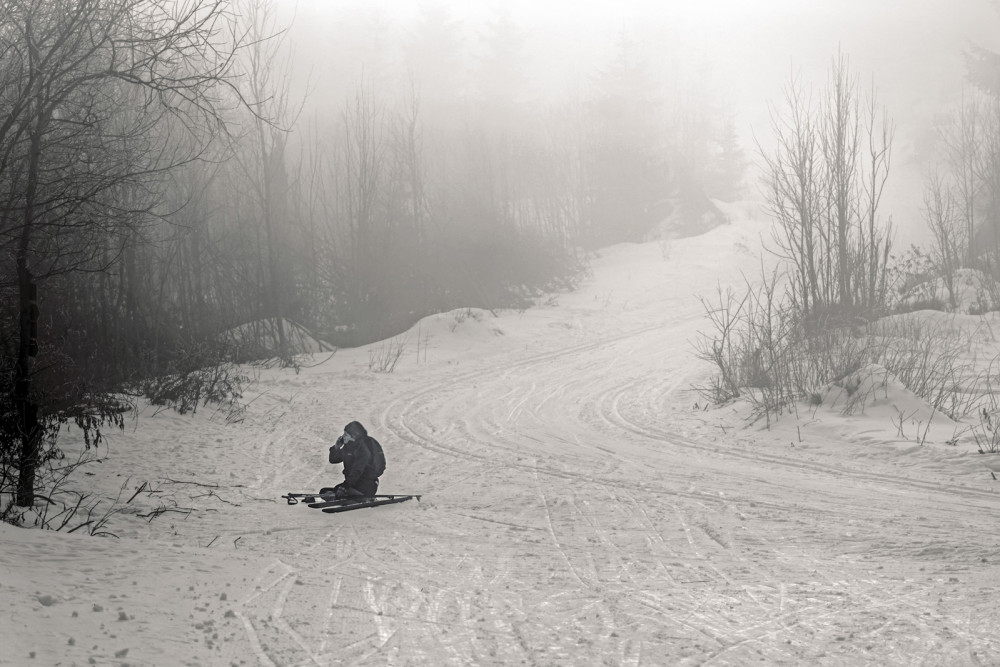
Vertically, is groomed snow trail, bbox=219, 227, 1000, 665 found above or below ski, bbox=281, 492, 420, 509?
below

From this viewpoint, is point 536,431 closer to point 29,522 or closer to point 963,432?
point 963,432

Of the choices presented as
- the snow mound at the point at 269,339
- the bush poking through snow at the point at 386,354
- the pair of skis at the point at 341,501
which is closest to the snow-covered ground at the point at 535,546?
the pair of skis at the point at 341,501

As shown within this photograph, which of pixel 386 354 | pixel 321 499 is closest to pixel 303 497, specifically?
pixel 321 499

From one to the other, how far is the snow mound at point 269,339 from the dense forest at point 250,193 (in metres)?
0.10

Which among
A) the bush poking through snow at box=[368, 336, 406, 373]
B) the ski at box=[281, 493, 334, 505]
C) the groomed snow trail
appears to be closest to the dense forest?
the bush poking through snow at box=[368, 336, 406, 373]

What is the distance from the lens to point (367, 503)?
7.28m

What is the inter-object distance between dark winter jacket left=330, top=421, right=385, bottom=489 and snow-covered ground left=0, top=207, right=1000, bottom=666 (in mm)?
413

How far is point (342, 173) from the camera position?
34.9 m

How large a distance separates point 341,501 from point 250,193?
1906cm

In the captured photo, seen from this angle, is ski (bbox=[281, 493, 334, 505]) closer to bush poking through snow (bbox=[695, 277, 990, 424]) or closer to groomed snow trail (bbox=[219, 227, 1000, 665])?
groomed snow trail (bbox=[219, 227, 1000, 665])

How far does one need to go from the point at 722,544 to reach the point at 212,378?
8837 millimetres

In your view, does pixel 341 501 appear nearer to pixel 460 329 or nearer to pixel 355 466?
pixel 355 466

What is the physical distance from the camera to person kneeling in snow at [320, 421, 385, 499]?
24.3 ft

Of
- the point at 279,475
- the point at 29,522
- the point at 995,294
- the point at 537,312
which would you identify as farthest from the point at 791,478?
the point at 537,312
